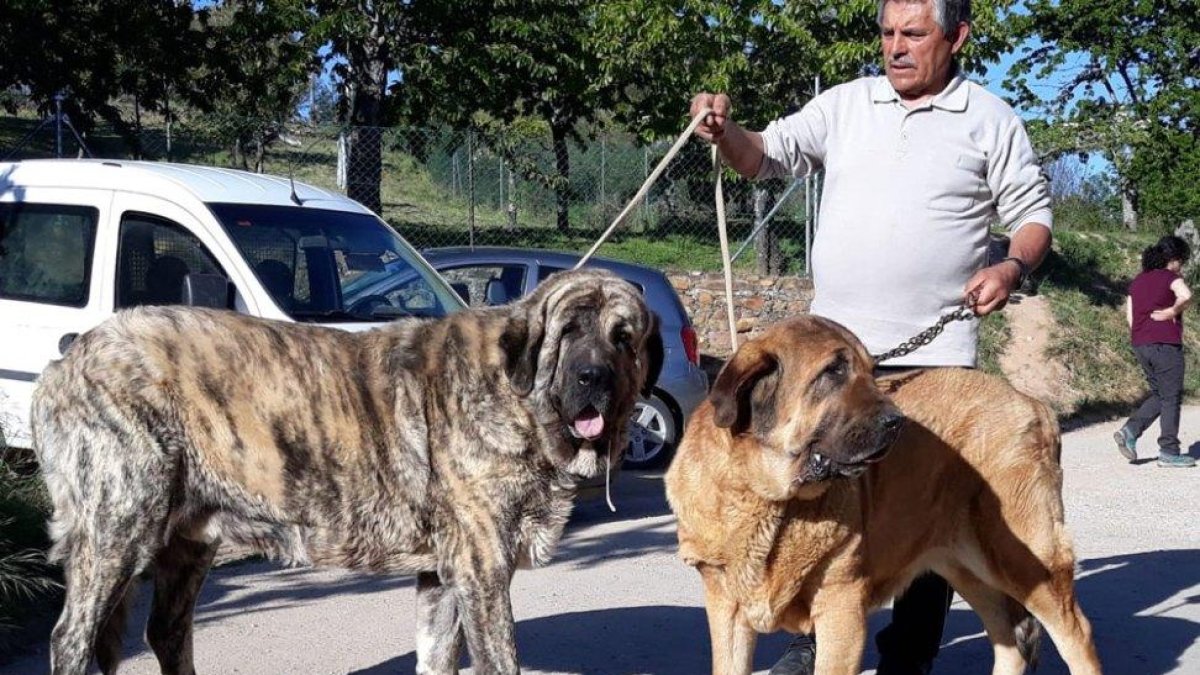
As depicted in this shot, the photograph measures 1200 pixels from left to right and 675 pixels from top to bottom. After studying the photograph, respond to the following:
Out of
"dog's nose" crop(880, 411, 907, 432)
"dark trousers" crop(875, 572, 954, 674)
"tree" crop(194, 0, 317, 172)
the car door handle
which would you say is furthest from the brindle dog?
"tree" crop(194, 0, 317, 172)

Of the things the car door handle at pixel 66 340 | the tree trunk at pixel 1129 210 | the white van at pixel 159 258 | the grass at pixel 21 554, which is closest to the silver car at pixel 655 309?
the white van at pixel 159 258

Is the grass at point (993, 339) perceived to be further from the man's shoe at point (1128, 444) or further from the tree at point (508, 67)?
the tree at point (508, 67)

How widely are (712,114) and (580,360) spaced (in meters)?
1.14

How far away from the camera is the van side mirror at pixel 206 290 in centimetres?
714

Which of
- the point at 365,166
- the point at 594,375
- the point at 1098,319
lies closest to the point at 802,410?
the point at 594,375

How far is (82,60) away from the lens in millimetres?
20359

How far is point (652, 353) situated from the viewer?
4500 mm

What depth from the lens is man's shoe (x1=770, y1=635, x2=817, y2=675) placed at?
16.6 feet

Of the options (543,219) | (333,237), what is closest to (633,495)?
(333,237)

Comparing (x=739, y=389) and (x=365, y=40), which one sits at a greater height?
(x=365, y=40)

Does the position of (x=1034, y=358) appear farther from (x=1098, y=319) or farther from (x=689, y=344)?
(x=689, y=344)

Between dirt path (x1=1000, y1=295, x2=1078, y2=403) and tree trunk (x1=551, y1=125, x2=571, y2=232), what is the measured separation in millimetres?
6698

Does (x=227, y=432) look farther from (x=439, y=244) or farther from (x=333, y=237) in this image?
(x=439, y=244)

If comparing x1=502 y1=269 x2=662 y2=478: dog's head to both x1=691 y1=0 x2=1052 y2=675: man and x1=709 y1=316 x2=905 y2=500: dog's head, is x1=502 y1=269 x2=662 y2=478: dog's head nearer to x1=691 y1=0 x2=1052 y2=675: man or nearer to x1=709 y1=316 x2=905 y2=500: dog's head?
x1=709 y1=316 x2=905 y2=500: dog's head
